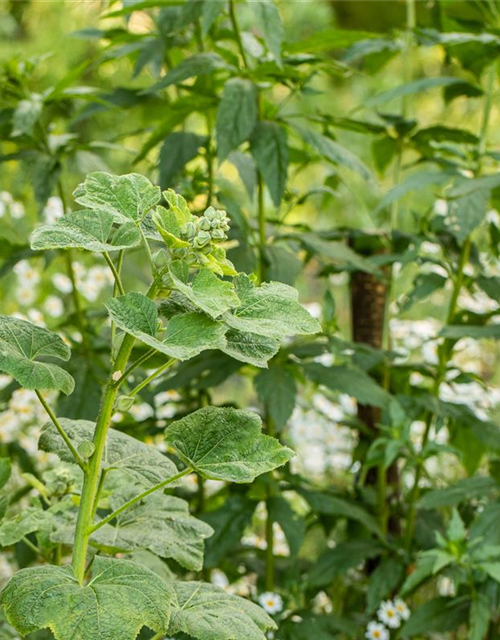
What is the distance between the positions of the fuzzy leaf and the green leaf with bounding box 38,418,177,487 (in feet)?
0.22

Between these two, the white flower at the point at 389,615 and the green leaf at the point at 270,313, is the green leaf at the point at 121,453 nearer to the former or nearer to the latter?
the green leaf at the point at 270,313

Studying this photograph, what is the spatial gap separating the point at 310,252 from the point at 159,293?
63 centimetres

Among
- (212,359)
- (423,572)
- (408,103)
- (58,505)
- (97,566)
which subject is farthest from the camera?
(408,103)

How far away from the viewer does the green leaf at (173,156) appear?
1200 millimetres

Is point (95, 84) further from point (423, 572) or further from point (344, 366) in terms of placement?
point (423, 572)

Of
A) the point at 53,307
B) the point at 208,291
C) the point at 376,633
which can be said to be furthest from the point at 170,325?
the point at 53,307

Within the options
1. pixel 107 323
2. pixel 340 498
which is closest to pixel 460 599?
pixel 340 498

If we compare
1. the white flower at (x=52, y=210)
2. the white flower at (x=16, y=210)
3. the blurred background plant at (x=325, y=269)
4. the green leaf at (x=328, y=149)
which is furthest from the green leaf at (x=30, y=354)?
the white flower at (x=16, y=210)

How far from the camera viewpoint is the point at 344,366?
1.25m

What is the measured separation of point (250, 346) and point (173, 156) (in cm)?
60

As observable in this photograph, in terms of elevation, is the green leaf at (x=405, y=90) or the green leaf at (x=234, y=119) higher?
the green leaf at (x=234, y=119)

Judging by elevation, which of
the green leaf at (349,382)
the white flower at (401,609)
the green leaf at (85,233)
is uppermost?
the green leaf at (85,233)

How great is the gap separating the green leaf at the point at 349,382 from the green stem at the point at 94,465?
0.54 m

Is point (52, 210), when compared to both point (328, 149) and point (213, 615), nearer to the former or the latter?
point (328, 149)
